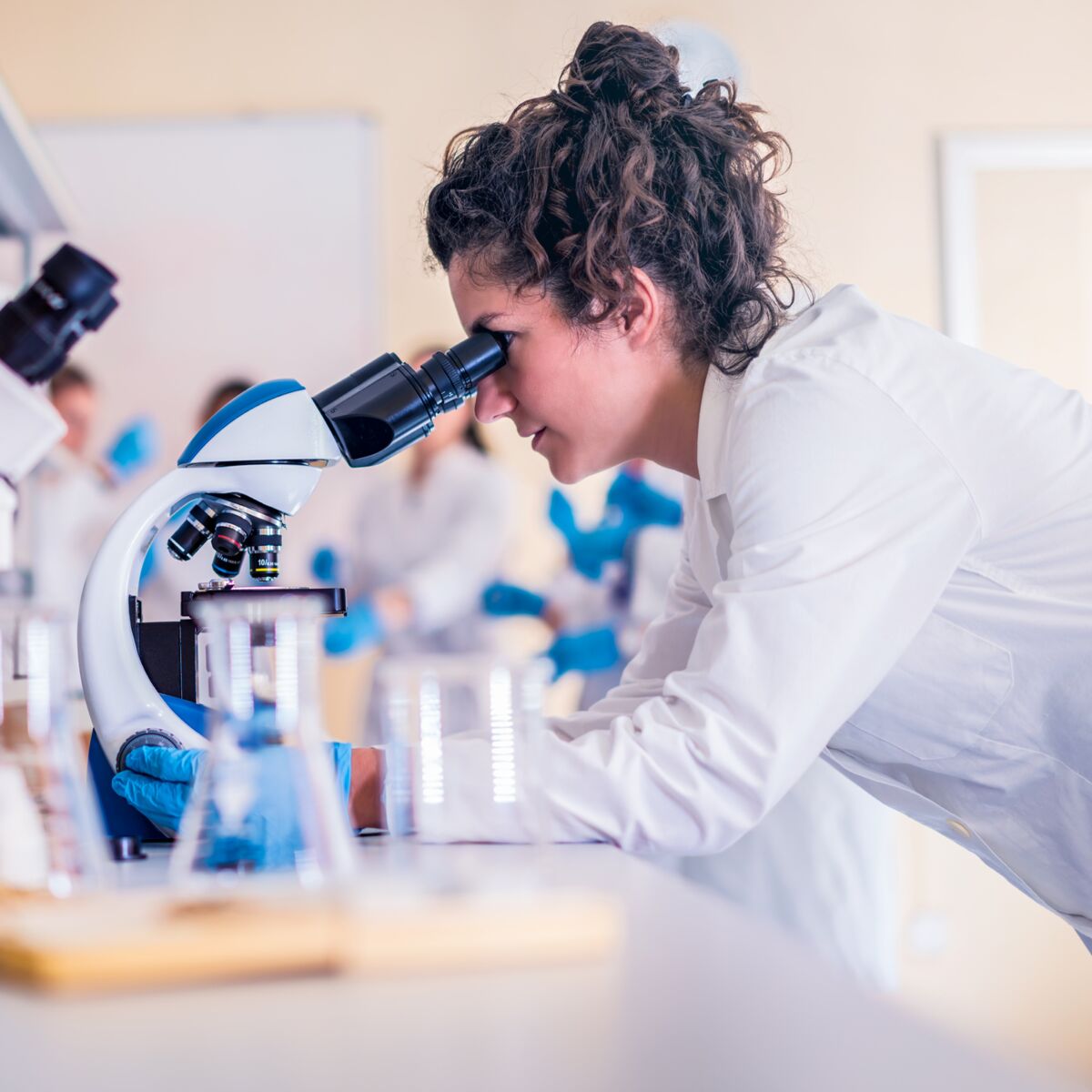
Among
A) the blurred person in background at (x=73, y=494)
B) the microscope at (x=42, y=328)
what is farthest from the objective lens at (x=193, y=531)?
the blurred person in background at (x=73, y=494)

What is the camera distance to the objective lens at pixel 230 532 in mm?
1119

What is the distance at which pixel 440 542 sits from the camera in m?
3.69

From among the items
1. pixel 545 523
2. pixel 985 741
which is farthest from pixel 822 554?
pixel 545 523

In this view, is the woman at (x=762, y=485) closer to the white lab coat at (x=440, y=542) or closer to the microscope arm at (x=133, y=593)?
the microscope arm at (x=133, y=593)

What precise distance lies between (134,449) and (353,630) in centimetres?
105

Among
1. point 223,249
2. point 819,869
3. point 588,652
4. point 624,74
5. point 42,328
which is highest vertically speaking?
point 223,249

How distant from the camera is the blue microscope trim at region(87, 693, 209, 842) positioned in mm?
1048

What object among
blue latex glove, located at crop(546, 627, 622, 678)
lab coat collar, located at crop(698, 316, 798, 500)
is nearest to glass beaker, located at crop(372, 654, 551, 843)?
lab coat collar, located at crop(698, 316, 798, 500)

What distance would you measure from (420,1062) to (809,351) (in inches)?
32.9

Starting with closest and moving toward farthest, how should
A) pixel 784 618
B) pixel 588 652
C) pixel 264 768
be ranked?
1. pixel 264 768
2. pixel 784 618
3. pixel 588 652

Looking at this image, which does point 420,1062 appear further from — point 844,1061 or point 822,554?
point 822,554

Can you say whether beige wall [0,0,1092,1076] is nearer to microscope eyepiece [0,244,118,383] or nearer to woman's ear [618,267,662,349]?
woman's ear [618,267,662,349]

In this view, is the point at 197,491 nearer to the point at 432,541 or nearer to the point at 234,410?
the point at 234,410

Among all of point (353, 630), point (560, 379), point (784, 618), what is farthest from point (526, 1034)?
point (353, 630)
